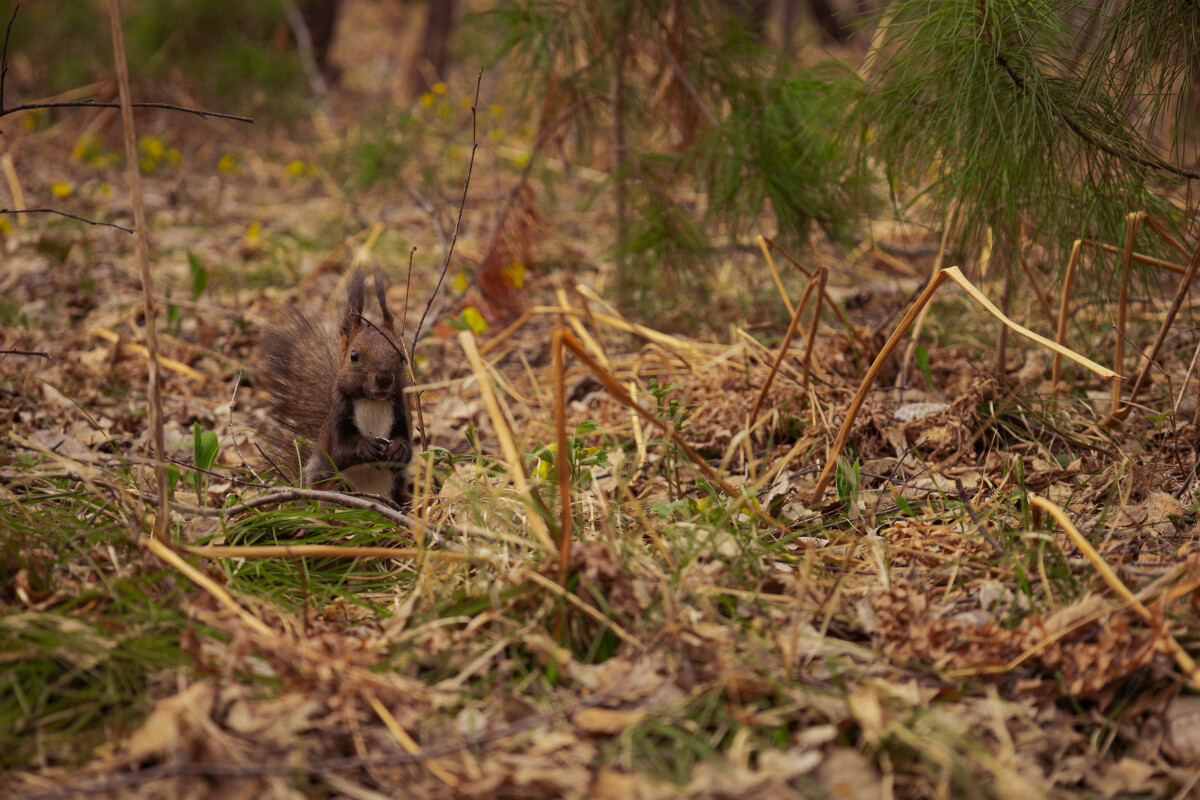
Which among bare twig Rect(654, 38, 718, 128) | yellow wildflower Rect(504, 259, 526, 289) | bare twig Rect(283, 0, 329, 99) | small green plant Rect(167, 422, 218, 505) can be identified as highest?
bare twig Rect(283, 0, 329, 99)

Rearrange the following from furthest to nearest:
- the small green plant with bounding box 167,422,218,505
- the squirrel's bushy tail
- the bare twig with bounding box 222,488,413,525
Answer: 1. the squirrel's bushy tail
2. the small green plant with bounding box 167,422,218,505
3. the bare twig with bounding box 222,488,413,525

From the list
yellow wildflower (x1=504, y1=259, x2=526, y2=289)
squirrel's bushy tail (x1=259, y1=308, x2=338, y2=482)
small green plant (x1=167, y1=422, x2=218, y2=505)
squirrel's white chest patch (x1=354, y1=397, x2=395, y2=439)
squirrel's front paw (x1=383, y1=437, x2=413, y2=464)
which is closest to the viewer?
small green plant (x1=167, y1=422, x2=218, y2=505)

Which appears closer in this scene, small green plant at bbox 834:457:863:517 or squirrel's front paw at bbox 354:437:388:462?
small green plant at bbox 834:457:863:517

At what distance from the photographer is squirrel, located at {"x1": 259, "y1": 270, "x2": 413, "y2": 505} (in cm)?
259

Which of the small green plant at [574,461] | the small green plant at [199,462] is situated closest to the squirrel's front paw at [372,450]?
the small green plant at [199,462]

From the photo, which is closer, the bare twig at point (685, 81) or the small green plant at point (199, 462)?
the small green plant at point (199, 462)

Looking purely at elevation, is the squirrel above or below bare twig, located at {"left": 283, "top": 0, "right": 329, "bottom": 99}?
below

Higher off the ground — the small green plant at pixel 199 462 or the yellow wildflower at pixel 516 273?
the yellow wildflower at pixel 516 273

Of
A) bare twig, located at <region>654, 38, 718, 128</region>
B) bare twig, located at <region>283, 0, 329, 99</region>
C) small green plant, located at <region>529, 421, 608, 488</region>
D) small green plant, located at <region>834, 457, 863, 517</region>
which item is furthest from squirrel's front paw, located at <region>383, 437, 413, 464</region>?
bare twig, located at <region>283, 0, 329, 99</region>

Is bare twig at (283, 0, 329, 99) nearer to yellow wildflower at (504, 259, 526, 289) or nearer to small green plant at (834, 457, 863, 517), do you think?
yellow wildflower at (504, 259, 526, 289)

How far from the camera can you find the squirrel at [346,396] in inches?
102

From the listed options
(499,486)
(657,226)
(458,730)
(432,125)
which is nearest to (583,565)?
(458,730)

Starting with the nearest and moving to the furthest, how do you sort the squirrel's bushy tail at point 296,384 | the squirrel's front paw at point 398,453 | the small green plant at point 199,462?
1. the small green plant at point 199,462
2. the squirrel's front paw at point 398,453
3. the squirrel's bushy tail at point 296,384

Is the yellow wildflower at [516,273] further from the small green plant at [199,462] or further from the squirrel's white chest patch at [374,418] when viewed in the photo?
the small green plant at [199,462]
